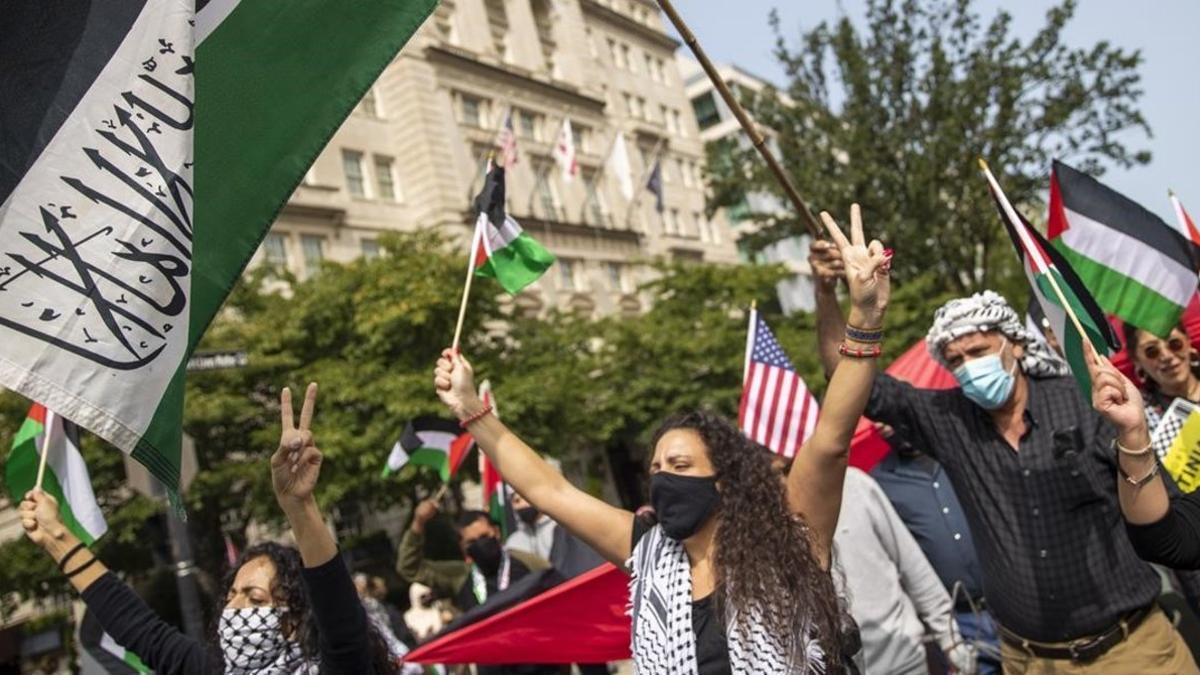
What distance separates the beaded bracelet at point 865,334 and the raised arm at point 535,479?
2.85 ft

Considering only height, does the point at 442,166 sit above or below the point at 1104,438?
above

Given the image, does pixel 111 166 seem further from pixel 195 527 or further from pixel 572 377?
pixel 572 377

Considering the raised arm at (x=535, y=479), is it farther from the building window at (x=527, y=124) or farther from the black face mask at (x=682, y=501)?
the building window at (x=527, y=124)

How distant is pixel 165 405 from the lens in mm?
2408

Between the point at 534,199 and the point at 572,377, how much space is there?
1355cm

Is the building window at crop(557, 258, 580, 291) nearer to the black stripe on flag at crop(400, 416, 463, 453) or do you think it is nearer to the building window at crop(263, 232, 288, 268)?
the building window at crop(263, 232, 288, 268)

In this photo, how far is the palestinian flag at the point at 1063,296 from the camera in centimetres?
361

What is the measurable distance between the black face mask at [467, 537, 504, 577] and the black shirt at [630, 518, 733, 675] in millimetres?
4019

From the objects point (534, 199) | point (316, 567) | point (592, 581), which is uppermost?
point (534, 199)

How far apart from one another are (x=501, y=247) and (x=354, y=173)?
26727mm

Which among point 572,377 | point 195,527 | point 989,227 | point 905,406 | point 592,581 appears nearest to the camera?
point 905,406

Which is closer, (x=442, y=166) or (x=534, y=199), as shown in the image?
(x=442, y=166)

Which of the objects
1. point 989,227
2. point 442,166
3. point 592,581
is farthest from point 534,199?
point 592,581

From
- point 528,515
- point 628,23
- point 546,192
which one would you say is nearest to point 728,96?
point 528,515
